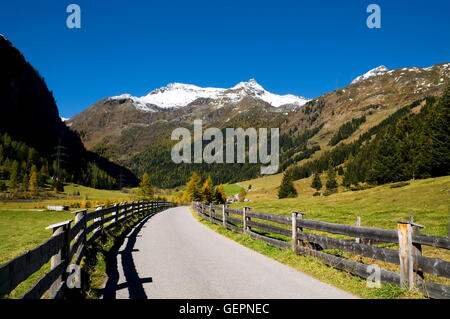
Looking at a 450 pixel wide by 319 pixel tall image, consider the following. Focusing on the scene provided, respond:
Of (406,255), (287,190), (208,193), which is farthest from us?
(287,190)

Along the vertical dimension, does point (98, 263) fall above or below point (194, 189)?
below

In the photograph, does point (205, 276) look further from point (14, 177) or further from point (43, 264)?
point (14, 177)

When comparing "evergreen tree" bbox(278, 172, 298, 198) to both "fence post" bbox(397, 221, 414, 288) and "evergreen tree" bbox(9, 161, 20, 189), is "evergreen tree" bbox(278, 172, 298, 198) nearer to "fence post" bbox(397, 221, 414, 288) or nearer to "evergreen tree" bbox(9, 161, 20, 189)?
"evergreen tree" bbox(9, 161, 20, 189)

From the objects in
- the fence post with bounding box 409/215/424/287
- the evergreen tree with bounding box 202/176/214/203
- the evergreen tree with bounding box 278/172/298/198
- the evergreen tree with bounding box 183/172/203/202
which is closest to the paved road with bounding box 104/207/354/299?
the fence post with bounding box 409/215/424/287

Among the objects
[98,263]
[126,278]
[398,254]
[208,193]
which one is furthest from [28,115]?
[398,254]

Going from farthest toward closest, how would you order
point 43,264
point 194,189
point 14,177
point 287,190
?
point 14,177, point 287,190, point 194,189, point 43,264

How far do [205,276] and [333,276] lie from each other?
126 inches

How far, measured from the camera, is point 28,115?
16900 centimetres

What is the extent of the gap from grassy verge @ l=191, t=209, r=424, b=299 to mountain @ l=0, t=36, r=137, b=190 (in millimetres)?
148151

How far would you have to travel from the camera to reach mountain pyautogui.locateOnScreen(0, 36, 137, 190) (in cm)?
15175

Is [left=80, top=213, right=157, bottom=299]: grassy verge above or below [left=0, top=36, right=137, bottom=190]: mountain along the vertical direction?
below

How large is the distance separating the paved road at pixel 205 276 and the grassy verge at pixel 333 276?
0.28 meters

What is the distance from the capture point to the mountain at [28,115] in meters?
152

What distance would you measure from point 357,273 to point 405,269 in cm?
143
